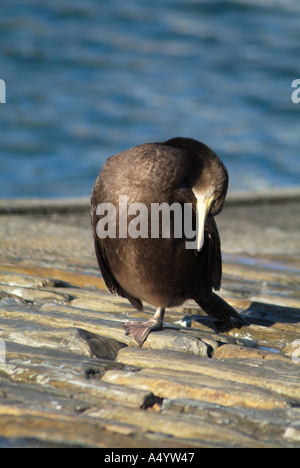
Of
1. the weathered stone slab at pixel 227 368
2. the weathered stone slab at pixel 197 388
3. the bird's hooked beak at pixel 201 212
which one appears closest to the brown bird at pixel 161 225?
the bird's hooked beak at pixel 201 212

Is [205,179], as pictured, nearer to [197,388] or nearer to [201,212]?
[201,212]

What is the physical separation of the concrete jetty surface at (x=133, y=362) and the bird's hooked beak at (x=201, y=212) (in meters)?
0.49

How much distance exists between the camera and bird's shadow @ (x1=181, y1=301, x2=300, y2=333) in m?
4.11

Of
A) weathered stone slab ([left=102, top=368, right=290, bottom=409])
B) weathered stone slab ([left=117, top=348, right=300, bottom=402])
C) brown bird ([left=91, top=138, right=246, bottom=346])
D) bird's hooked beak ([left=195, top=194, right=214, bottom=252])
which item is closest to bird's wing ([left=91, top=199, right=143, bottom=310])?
brown bird ([left=91, top=138, right=246, bottom=346])

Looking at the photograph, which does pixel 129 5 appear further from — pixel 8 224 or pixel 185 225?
pixel 185 225

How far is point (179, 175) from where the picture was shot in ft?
12.9

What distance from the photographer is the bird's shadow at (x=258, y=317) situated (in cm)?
411

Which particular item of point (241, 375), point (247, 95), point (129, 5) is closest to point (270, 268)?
point (241, 375)

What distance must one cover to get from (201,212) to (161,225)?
0.89 feet

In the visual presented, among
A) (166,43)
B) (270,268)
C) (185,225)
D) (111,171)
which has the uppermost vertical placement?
(166,43)

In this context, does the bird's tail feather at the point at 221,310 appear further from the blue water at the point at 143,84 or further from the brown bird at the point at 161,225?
the blue water at the point at 143,84

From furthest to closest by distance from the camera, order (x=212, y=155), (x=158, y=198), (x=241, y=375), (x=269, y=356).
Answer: (x=212, y=155) → (x=158, y=198) → (x=269, y=356) → (x=241, y=375)

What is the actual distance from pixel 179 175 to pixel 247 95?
46.9ft

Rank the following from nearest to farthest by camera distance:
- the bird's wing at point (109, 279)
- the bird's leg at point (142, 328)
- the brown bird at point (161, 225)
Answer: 1. the bird's leg at point (142, 328)
2. the brown bird at point (161, 225)
3. the bird's wing at point (109, 279)
